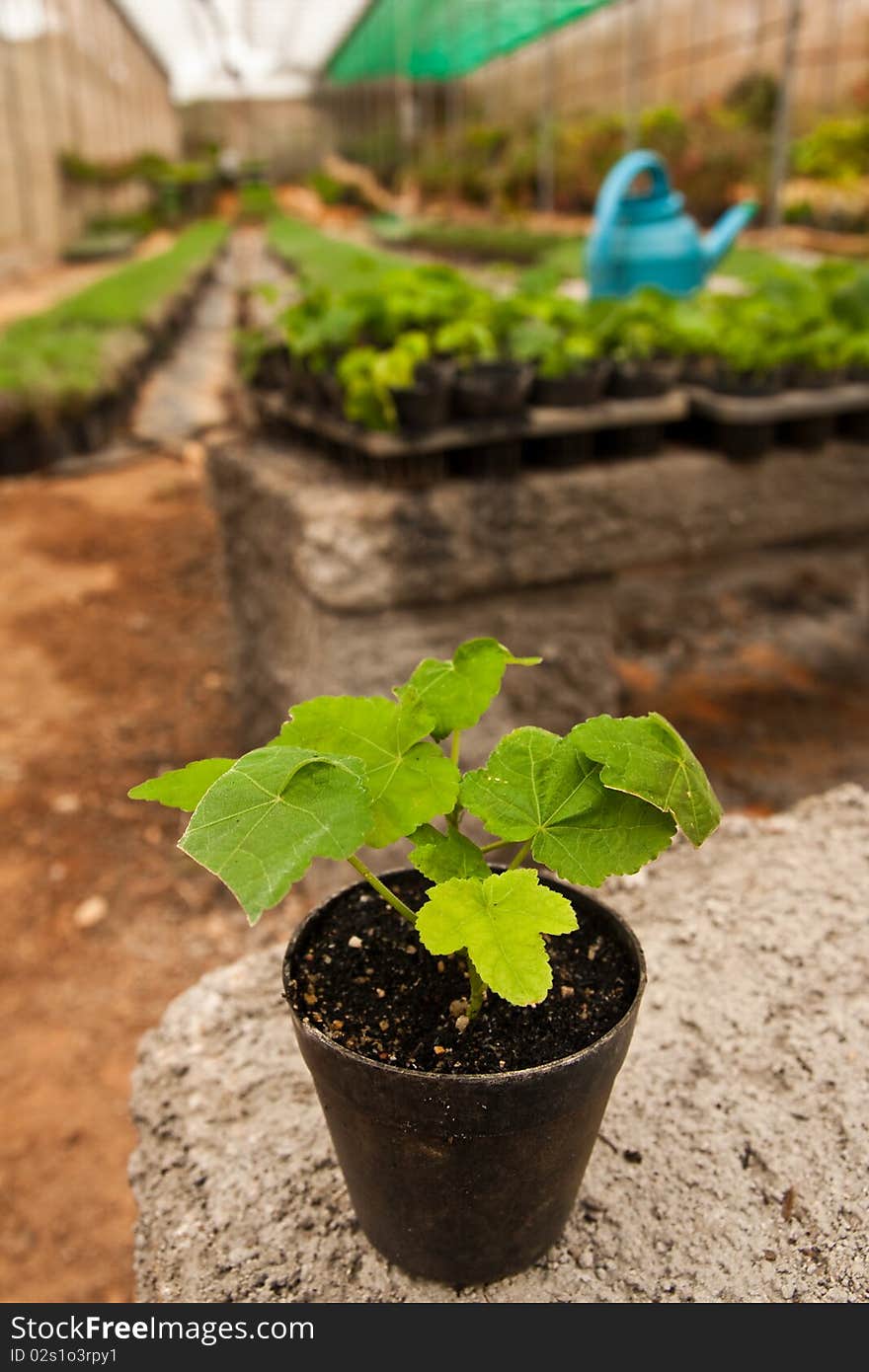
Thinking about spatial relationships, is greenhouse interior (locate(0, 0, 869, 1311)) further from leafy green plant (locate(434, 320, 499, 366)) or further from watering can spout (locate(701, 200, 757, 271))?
watering can spout (locate(701, 200, 757, 271))

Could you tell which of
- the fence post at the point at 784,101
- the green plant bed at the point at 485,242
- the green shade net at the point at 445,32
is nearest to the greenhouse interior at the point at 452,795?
the fence post at the point at 784,101

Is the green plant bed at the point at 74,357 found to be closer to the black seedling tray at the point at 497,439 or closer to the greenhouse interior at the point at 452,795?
the greenhouse interior at the point at 452,795

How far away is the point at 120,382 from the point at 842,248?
6694 mm

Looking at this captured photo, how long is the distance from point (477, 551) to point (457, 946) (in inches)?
77.3

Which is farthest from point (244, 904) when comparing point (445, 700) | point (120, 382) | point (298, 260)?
point (298, 260)

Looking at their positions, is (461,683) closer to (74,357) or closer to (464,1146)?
(464,1146)

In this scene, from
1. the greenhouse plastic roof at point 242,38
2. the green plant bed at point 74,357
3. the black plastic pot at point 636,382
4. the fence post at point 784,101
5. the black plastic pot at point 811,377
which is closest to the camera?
Result: the black plastic pot at point 636,382

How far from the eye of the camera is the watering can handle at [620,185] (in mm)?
3848

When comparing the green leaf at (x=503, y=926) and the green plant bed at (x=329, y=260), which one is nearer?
the green leaf at (x=503, y=926)

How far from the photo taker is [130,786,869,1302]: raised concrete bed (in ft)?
3.63

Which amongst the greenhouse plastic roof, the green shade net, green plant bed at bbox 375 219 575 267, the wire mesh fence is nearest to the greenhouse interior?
green plant bed at bbox 375 219 575 267

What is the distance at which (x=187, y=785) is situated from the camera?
100cm

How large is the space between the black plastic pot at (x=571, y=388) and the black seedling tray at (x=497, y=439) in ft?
0.08

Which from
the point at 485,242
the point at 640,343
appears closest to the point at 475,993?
the point at 640,343
